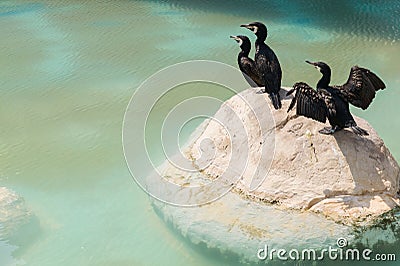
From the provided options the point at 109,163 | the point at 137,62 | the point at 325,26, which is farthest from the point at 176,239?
the point at 325,26

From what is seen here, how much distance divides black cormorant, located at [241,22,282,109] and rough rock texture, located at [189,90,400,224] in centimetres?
7

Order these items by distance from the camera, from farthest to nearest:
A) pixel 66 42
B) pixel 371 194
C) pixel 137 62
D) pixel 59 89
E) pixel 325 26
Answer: pixel 325 26 → pixel 66 42 → pixel 137 62 → pixel 59 89 → pixel 371 194

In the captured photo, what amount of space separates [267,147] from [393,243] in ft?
3.60

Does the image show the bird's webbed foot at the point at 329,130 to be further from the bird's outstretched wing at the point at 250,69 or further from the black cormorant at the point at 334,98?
the bird's outstretched wing at the point at 250,69

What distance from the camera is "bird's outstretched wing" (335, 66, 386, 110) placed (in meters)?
3.79

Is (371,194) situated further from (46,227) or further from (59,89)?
(59,89)

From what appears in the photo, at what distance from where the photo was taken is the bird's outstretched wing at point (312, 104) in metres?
3.65

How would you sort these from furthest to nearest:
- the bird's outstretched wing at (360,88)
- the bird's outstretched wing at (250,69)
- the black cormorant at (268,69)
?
the bird's outstretched wing at (250,69)
the black cormorant at (268,69)
the bird's outstretched wing at (360,88)

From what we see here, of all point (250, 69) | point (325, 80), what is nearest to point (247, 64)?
point (250, 69)

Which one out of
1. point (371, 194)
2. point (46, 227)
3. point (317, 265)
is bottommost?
point (46, 227)

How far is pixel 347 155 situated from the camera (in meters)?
3.78

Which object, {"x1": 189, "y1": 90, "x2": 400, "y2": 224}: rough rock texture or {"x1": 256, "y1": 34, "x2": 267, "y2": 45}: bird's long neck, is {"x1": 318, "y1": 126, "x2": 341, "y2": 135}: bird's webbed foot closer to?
{"x1": 189, "y1": 90, "x2": 400, "y2": 224}: rough rock texture

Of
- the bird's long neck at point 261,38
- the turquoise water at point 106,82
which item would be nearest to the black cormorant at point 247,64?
the bird's long neck at point 261,38

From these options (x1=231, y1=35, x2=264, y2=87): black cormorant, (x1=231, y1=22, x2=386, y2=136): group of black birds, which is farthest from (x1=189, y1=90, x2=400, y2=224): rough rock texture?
(x1=231, y1=35, x2=264, y2=87): black cormorant
